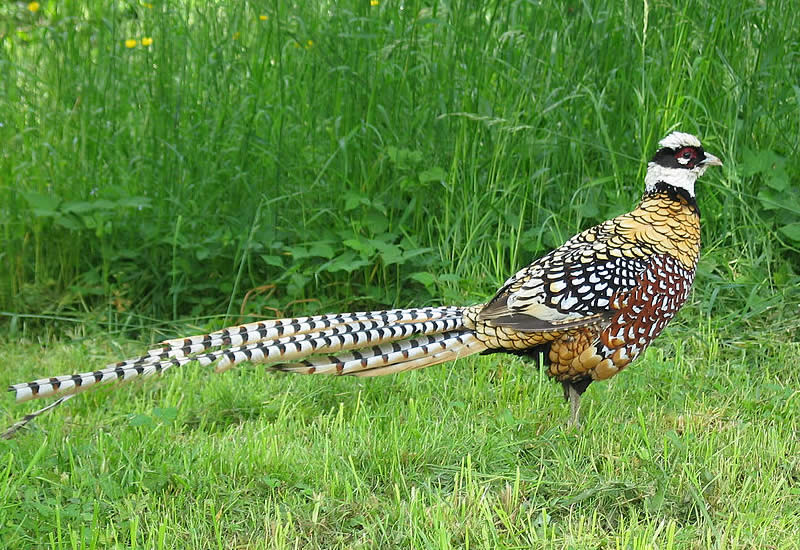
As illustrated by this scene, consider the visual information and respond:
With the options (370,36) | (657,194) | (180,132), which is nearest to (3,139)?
(180,132)

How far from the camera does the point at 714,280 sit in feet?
16.1

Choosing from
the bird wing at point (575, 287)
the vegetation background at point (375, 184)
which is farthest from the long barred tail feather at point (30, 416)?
the bird wing at point (575, 287)

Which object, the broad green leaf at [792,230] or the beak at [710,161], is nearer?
the beak at [710,161]

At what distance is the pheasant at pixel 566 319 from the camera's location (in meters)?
3.56

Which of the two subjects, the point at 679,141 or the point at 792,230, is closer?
the point at 679,141

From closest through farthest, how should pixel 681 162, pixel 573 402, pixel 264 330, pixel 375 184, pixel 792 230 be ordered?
pixel 264 330 < pixel 573 402 < pixel 681 162 < pixel 792 230 < pixel 375 184

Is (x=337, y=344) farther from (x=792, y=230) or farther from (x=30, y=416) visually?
(x=792, y=230)

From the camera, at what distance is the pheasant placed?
11.7 ft

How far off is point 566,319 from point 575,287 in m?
0.13

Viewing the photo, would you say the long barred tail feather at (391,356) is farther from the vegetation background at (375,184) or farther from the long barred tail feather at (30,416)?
the long barred tail feather at (30,416)

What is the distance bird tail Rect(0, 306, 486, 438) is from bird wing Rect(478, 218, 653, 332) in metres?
0.18

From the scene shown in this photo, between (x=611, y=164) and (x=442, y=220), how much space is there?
98 centimetres

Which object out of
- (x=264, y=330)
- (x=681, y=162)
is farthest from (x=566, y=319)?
(x=264, y=330)

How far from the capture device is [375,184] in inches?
208
